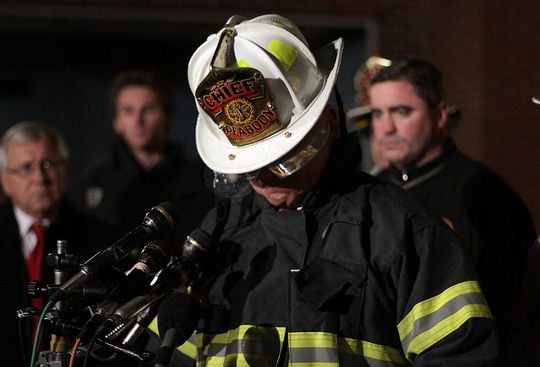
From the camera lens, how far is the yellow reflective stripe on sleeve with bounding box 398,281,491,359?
254 cm

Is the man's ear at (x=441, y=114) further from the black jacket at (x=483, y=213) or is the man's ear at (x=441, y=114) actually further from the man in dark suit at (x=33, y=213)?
the man in dark suit at (x=33, y=213)

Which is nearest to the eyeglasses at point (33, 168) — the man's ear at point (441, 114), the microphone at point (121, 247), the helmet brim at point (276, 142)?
the helmet brim at point (276, 142)

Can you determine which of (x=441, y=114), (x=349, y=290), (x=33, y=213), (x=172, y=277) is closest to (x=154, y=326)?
(x=172, y=277)

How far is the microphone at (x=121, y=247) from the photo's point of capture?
2.39 meters

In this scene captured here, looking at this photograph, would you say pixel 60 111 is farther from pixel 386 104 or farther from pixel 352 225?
pixel 352 225

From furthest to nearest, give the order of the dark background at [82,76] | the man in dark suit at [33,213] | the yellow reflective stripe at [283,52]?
the dark background at [82,76] → the man in dark suit at [33,213] → the yellow reflective stripe at [283,52]

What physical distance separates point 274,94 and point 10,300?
2.02 m

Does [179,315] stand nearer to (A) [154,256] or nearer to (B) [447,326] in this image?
(A) [154,256]

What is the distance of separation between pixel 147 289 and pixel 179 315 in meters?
0.15

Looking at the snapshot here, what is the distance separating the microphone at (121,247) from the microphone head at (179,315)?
0.22 meters

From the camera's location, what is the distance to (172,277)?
2.79 m

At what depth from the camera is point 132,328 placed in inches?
108

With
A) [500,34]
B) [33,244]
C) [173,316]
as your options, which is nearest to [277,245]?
[173,316]

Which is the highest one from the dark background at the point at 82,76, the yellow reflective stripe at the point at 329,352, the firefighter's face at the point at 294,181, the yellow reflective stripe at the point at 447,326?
the dark background at the point at 82,76
